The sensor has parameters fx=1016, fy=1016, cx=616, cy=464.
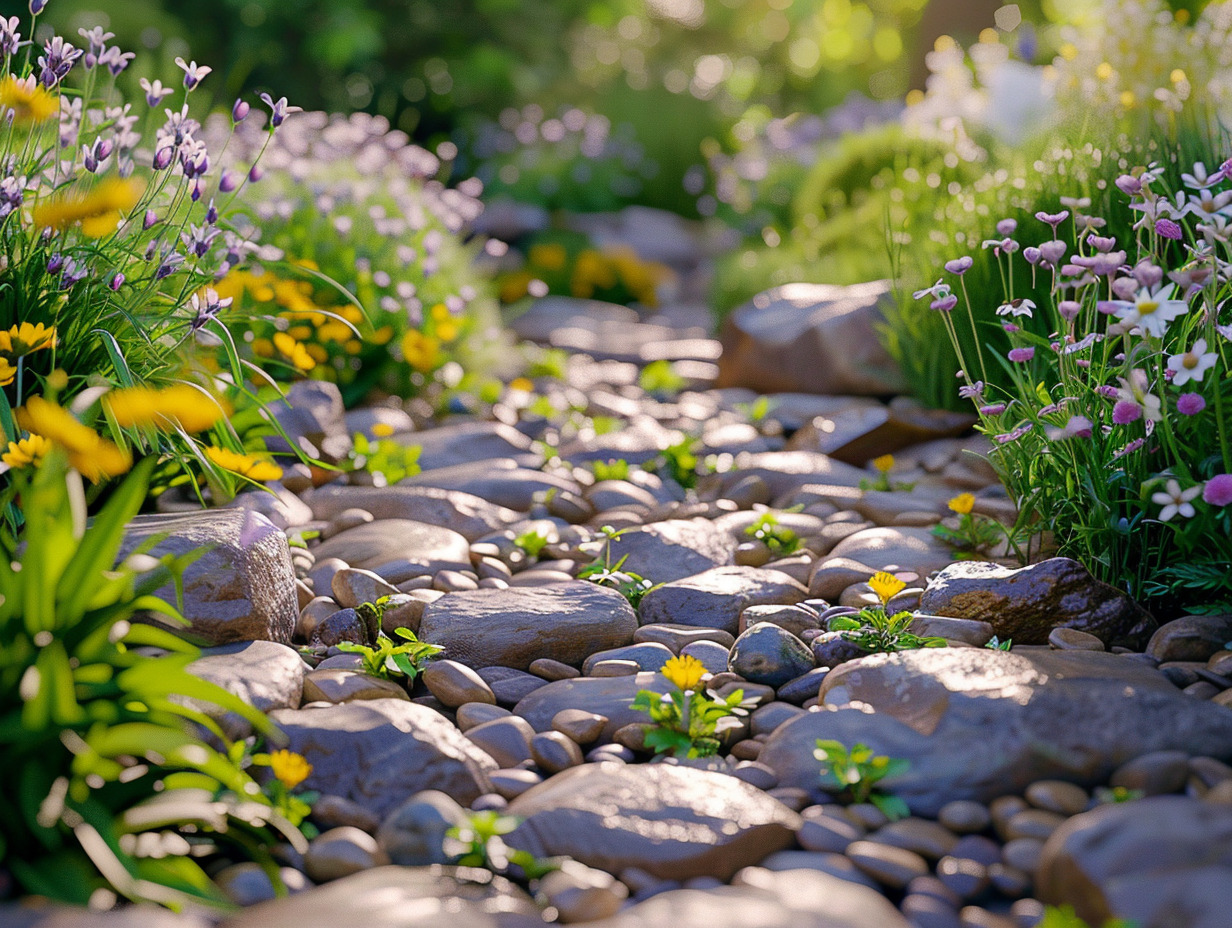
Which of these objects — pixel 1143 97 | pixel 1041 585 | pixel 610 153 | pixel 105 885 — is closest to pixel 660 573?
pixel 1041 585

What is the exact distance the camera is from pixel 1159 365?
1984mm

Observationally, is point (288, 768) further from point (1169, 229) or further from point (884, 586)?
point (1169, 229)

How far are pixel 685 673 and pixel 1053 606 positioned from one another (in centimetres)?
83

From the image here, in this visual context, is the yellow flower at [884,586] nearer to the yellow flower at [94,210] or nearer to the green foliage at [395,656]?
the green foliage at [395,656]

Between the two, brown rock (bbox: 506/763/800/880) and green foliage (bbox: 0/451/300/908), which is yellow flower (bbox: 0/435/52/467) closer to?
green foliage (bbox: 0/451/300/908)

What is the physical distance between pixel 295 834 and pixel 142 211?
5.37 ft

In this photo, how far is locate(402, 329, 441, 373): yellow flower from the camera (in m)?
3.86

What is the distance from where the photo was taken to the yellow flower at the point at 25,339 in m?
2.07

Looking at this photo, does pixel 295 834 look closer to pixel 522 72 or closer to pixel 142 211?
pixel 142 211

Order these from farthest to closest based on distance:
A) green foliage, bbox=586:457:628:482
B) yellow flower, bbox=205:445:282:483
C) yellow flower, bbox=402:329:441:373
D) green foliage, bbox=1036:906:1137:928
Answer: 1. yellow flower, bbox=402:329:441:373
2. green foliage, bbox=586:457:628:482
3. yellow flower, bbox=205:445:282:483
4. green foliage, bbox=1036:906:1137:928

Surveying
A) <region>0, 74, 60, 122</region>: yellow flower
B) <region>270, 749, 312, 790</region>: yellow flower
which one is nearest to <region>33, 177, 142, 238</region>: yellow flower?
<region>0, 74, 60, 122</region>: yellow flower

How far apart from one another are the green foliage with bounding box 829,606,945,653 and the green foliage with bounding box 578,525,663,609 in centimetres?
47

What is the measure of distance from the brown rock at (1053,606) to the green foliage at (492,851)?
1129 mm

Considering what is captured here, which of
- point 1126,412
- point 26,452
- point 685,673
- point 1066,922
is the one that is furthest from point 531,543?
point 1066,922
